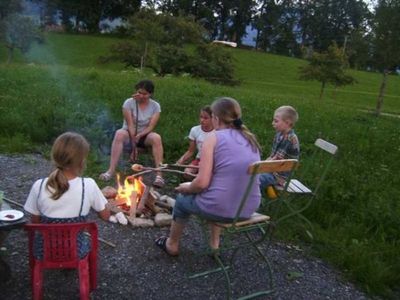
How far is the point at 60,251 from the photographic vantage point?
9.39 ft

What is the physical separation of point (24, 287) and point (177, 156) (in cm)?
369

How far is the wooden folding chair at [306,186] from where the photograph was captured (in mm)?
4102

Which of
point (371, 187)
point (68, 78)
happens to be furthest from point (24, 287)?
point (68, 78)

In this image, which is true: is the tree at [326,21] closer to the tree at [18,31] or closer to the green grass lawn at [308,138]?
the tree at [18,31]

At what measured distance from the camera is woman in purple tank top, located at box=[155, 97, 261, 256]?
3.25 meters

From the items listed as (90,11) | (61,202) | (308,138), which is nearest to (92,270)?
(61,202)

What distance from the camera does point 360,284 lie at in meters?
3.99

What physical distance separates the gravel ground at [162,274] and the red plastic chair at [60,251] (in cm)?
32

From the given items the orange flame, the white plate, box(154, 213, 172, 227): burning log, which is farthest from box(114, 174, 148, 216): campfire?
the white plate

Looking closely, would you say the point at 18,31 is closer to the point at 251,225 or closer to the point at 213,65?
the point at 213,65

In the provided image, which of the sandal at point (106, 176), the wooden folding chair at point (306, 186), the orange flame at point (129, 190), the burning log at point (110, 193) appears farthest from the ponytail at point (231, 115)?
the sandal at point (106, 176)

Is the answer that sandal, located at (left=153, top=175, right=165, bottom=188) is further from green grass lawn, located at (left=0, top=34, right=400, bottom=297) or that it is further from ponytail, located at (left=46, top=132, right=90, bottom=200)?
ponytail, located at (left=46, top=132, right=90, bottom=200)

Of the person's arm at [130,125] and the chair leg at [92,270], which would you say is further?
the person's arm at [130,125]

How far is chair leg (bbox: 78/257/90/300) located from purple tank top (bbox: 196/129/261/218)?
87cm
